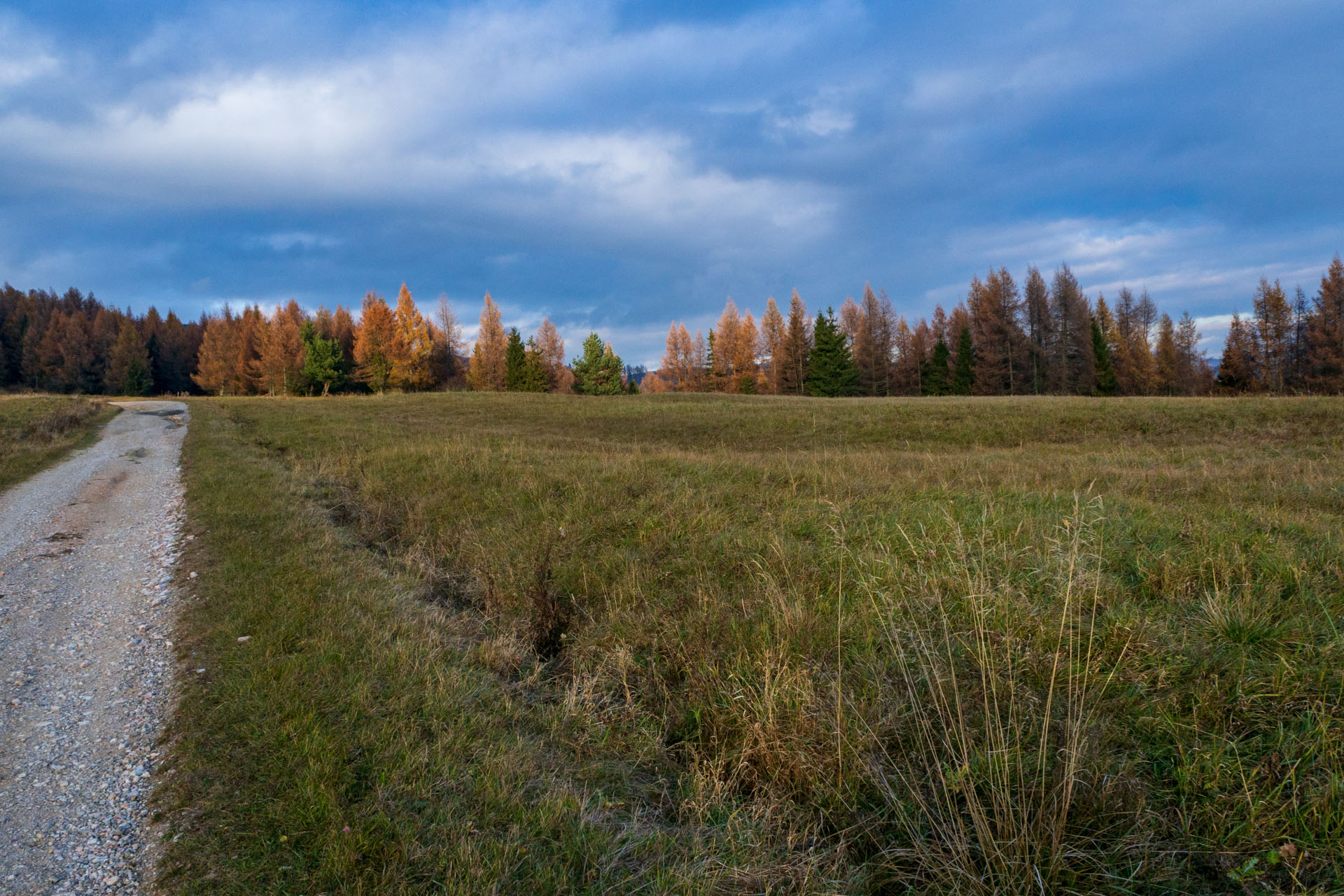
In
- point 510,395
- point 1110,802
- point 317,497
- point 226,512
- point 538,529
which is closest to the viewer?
point 1110,802

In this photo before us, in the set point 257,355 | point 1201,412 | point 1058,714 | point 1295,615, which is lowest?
point 1058,714

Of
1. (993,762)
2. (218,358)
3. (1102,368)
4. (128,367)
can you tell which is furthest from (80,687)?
(128,367)

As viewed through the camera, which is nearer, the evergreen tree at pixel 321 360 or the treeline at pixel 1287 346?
the treeline at pixel 1287 346

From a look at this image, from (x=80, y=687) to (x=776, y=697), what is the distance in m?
5.33

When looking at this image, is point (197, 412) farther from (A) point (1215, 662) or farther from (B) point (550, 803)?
(A) point (1215, 662)

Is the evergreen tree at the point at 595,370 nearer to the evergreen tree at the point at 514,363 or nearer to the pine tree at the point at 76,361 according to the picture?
the evergreen tree at the point at 514,363

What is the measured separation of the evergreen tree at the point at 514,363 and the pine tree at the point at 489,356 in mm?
1520

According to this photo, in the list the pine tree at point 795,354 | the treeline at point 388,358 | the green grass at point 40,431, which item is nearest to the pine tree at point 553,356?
the treeline at point 388,358

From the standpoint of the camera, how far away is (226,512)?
9609 mm

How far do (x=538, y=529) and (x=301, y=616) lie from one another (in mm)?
3445

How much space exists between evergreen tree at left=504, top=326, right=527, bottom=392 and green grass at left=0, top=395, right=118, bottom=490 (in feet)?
108

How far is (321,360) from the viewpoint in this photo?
201 feet

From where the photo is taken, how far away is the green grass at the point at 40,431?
14930 millimetres

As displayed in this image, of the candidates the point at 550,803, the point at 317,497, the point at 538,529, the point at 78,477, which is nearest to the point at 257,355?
the point at 78,477
